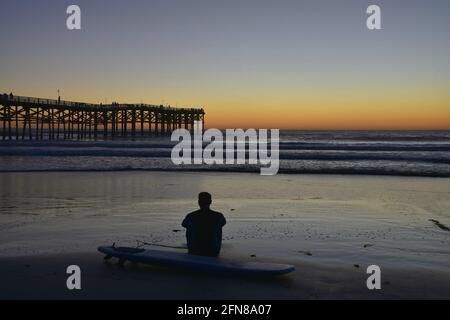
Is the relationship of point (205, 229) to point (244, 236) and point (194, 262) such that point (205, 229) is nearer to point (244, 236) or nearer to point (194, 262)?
point (194, 262)

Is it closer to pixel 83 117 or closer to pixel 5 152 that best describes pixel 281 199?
pixel 5 152

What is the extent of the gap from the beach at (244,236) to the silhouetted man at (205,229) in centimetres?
50

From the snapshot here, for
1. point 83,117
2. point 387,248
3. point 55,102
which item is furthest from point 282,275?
point 83,117

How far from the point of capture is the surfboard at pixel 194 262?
19.9ft

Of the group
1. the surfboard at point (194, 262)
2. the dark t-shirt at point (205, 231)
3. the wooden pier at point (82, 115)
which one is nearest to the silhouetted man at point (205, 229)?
the dark t-shirt at point (205, 231)

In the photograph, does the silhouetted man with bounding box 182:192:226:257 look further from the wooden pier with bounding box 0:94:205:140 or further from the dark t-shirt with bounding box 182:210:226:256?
the wooden pier with bounding box 0:94:205:140

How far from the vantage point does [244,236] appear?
883 cm

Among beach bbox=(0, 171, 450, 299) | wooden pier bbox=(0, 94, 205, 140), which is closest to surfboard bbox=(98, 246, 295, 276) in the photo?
beach bbox=(0, 171, 450, 299)

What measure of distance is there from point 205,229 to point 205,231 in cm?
3

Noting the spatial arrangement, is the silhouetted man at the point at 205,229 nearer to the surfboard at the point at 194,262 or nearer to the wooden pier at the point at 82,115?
the surfboard at the point at 194,262

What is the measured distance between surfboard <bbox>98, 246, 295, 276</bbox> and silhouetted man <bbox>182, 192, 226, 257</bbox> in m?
0.21

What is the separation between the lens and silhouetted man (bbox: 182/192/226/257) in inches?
264

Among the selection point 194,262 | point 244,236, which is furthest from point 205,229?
point 244,236

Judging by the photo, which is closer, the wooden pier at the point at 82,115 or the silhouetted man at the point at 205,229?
the silhouetted man at the point at 205,229
